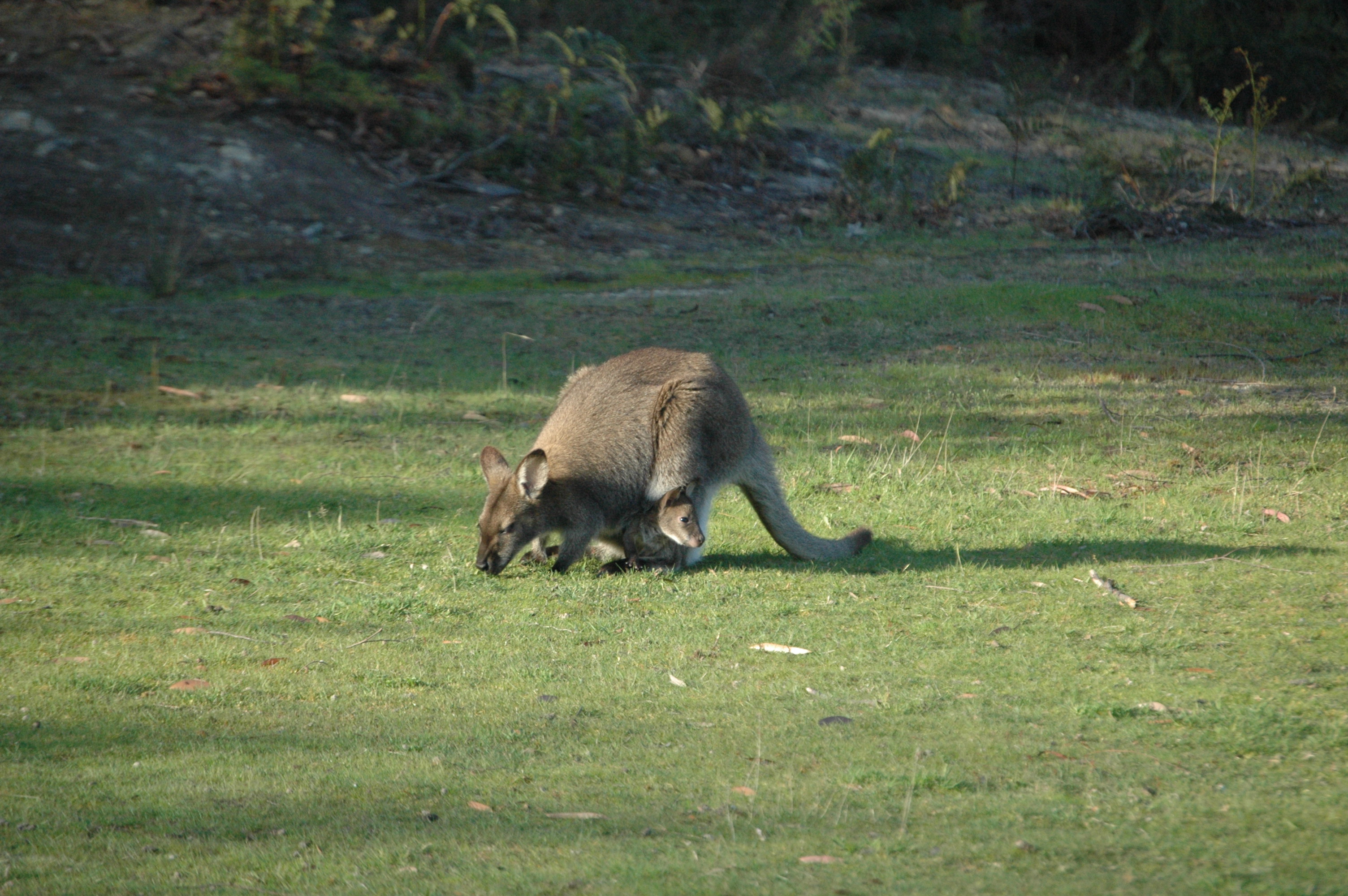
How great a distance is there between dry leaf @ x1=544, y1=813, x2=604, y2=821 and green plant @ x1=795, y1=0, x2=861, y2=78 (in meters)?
Result: 22.3

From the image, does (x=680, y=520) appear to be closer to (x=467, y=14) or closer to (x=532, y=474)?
(x=532, y=474)

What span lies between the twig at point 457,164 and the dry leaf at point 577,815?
47.4 ft

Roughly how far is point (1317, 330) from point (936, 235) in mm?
6392

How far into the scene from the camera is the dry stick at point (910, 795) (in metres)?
3.47

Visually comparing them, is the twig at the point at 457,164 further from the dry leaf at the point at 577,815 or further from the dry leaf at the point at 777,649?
the dry leaf at the point at 577,815

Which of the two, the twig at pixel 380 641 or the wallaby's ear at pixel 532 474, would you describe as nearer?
the twig at pixel 380 641

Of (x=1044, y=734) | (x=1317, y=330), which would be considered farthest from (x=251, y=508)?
(x=1317, y=330)

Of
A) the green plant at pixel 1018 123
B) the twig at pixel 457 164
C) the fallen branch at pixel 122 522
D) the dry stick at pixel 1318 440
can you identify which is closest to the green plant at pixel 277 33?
the twig at pixel 457 164

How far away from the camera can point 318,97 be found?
17.7 metres

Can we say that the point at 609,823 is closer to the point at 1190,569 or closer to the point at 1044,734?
the point at 1044,734

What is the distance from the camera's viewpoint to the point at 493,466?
6.57 metres

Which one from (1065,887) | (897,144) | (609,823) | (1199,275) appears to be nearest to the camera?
(1065,887)

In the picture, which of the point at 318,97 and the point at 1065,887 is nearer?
the point at 1065,887

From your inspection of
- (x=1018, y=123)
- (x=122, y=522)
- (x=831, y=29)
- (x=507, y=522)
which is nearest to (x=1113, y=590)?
(x=507, y=522)
